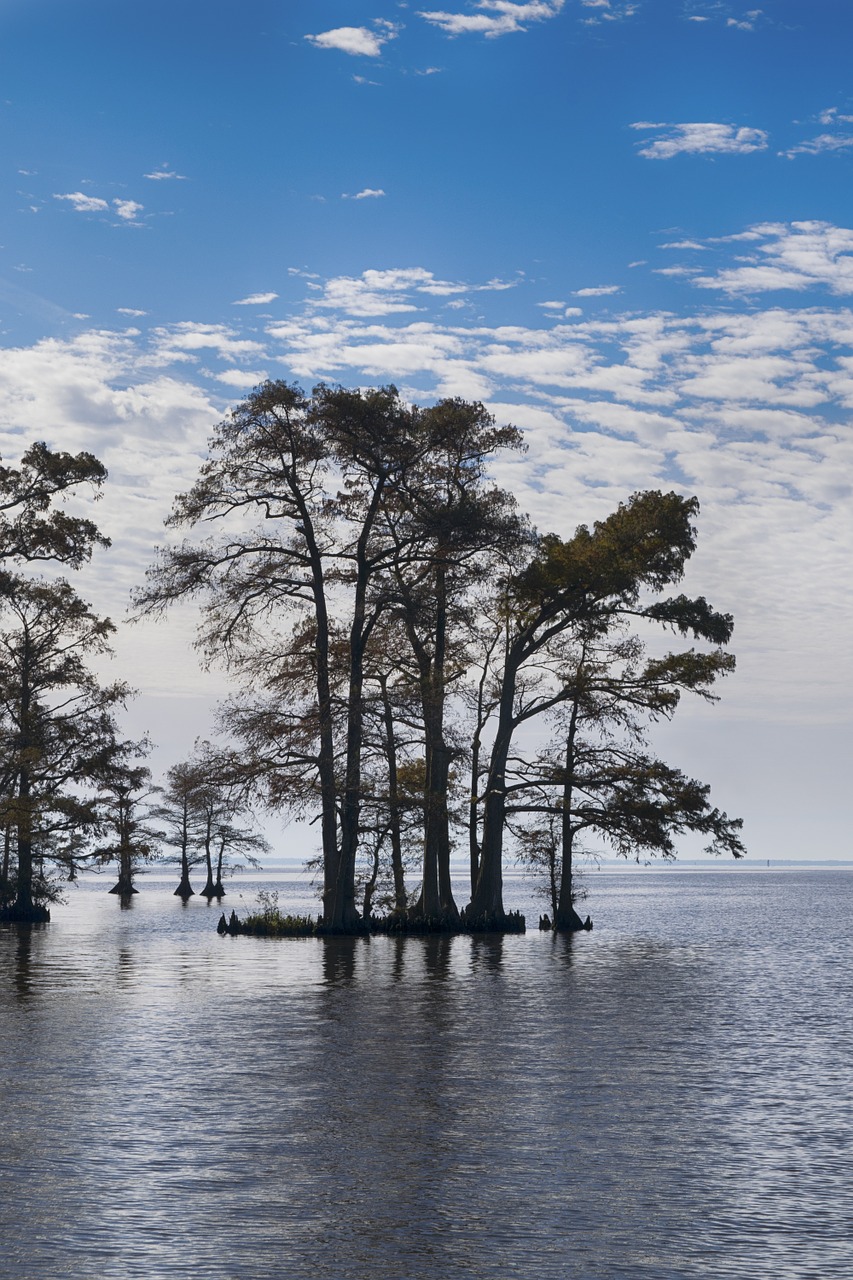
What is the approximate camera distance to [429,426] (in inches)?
1918

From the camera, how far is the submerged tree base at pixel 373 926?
164ft

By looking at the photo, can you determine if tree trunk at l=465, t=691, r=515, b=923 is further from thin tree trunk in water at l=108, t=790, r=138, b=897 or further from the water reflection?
thin tree trunk in water at l=108, t=790, r=138, b=897

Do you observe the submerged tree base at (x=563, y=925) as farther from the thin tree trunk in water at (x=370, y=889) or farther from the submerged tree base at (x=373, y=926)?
the thin tree trunk in water at (x=370, y=889)

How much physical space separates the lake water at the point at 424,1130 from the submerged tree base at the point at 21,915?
33135mm

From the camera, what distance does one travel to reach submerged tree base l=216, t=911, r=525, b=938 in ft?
164

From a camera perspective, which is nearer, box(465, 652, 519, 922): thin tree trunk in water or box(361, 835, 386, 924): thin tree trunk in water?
box(361, 835, 386, 924): thin tree trunk in water

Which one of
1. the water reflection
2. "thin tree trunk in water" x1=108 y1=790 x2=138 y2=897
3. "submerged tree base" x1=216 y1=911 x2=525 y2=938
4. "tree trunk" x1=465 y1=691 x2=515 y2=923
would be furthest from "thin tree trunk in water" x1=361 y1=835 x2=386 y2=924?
"thin tree trunk in water" x1=108 y1=790 x2=138 y2=897

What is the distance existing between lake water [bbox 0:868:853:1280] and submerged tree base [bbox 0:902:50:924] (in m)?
33.1

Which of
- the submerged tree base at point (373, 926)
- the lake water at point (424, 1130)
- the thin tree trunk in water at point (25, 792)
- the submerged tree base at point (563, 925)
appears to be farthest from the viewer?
the thin tree trunk in water at point (25, 792)

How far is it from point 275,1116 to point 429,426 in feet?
117

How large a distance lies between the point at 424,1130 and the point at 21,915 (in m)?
51.7

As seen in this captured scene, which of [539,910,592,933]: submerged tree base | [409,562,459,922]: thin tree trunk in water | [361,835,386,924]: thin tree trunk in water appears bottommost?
[539,910,592,933]: submerged tree base

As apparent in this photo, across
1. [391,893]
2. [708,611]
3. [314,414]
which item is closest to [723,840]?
[708,611]

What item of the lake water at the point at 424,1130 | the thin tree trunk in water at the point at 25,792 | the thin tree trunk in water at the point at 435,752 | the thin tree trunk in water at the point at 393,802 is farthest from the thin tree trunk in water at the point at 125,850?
the lake water at the point at 424,1130
